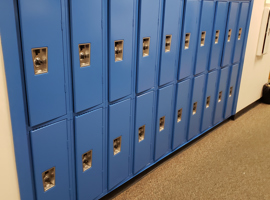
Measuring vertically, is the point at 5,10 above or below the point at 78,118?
above

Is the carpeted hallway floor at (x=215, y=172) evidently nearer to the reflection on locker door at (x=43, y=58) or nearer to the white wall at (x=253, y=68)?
the white wall at (x=253, y=68)

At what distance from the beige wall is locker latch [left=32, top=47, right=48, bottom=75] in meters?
0.19

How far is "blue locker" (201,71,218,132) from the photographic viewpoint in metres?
3.16

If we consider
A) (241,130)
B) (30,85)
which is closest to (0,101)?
(30,85)

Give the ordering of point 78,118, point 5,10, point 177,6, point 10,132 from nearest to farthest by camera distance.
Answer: point 5,10, point 10,132, point 78,118, point 177,6

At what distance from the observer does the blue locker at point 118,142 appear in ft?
6.77

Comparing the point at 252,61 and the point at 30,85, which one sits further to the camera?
the point at 252,61

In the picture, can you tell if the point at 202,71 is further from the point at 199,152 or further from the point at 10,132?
the point at 10,132

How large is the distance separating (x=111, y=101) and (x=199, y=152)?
60.5 inches

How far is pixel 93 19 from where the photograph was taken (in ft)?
5.46

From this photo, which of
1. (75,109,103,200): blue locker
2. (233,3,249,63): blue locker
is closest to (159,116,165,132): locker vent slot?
(75,109,103,200): blue locker

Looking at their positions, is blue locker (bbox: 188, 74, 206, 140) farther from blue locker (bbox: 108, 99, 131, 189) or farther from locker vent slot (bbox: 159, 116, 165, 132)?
blue locker (bbox: 108, 99, 131, 189)

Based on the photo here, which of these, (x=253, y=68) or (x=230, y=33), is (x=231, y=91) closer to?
(x=253, y=68)

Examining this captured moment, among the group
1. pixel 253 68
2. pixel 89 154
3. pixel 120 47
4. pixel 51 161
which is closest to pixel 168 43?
pixel 120 47
